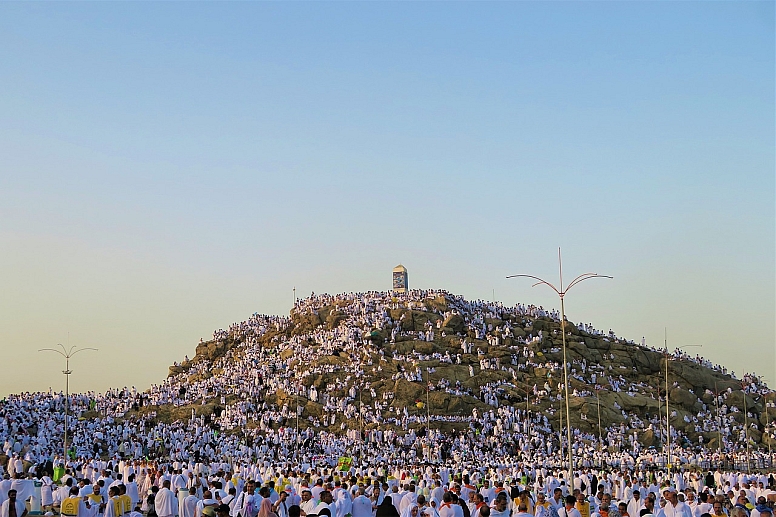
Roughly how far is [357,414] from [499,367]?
20.1 metres

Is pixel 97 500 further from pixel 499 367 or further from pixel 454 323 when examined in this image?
pixel 454 323

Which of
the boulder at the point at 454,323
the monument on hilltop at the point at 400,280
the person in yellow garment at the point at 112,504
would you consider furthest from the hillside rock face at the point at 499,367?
the person in yellow garment at the point at 112,504

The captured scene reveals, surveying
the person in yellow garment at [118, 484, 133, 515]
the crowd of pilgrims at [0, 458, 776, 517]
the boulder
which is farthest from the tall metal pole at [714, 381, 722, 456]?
the person in yellow garment at [118, 484, 133, 515]

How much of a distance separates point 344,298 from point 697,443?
59.5 metres

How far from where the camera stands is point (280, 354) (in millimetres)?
117312

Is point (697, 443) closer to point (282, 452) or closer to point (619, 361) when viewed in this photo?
point (619, 361)

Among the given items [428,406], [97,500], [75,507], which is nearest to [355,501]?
[97,500]

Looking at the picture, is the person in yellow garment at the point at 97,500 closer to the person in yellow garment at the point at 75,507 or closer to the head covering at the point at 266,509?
the person in yellow garment at the point at 75,507

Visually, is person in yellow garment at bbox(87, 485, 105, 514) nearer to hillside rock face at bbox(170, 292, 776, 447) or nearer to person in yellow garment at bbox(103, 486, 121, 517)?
person in yellow garment at bbox(103, 486, 121, 517)

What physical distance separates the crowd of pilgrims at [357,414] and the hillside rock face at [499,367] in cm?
33

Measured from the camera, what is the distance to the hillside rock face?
96.8 metres

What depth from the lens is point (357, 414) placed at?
9581cm

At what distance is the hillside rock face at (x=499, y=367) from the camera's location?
96812 mm

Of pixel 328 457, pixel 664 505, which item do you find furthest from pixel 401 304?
pixel 664 505
